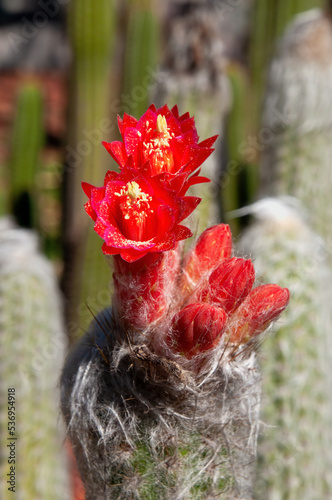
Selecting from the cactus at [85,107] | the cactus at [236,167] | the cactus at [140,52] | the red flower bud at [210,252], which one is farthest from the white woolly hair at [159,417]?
the cactus at [140,52]

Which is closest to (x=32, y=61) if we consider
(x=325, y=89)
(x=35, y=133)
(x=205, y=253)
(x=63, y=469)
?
(x=35, y=133)

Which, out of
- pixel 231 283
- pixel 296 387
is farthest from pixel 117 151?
pixel 296 387

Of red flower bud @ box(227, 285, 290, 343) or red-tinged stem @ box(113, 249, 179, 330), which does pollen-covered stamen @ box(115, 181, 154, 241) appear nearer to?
red-tinged stem @ box(113, 249, 179, 330)

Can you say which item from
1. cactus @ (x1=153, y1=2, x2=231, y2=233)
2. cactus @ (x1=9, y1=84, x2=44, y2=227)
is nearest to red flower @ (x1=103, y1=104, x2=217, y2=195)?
cactus @ (x1=153, y1=2, x2=231, y2=233)

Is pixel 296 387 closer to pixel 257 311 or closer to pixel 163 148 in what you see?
pixel 257 311

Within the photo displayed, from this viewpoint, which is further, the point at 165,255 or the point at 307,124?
the point at 307,124

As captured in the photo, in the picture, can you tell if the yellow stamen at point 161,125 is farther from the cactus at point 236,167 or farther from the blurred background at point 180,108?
the cactus at point 236,167

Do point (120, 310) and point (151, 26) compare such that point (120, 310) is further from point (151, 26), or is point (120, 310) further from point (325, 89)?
point (151, 26)
